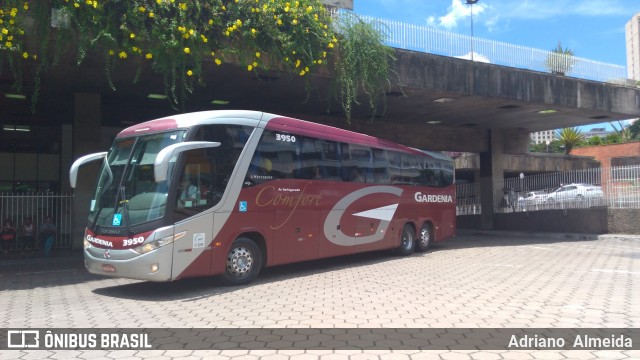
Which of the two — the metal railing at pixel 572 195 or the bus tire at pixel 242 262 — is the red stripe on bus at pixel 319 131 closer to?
the bus tire at pixel 242 262

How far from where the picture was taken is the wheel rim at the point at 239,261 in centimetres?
1005

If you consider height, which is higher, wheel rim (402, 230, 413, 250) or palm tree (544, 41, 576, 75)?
palm tree (544, 41, 576, 75)

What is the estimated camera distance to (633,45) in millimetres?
86875

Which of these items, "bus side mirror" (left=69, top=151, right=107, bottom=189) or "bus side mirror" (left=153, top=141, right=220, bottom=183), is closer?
"bus side mirror" (left=153, top=141, right=220, bottom=183)

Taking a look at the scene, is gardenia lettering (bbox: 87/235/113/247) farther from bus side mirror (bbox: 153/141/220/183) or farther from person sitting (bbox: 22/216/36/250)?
person sitting (bbox: 22/216/36/250)

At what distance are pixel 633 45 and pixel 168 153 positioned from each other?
3907 inches

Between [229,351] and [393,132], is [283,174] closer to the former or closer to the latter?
[229,351]

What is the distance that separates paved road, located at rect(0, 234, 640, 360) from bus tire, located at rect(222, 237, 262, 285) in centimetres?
27

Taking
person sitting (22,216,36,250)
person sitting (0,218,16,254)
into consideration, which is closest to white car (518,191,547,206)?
person sitting (22,216,36,250)

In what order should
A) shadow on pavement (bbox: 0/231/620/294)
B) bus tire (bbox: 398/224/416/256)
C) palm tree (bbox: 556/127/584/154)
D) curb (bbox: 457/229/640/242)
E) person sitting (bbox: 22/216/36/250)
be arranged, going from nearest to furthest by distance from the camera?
1. shadow on pavement (bbox: 0/231/620/294)
2. bus tire (bbox: 398/224/416/256)
3. person sitting (bbox: 22/216/36/250)
4. curb (bbox: 457/229/640/242)
5. palm tree (bbox: 556/127/584/154)

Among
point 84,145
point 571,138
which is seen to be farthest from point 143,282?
point 571,138

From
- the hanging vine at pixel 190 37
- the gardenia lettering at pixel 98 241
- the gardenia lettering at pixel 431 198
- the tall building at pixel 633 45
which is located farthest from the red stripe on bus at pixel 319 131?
the tall building at pixel 633 45

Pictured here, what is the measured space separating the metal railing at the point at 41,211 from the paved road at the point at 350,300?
2.92 meters

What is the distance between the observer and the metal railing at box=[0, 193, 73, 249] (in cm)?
1670
